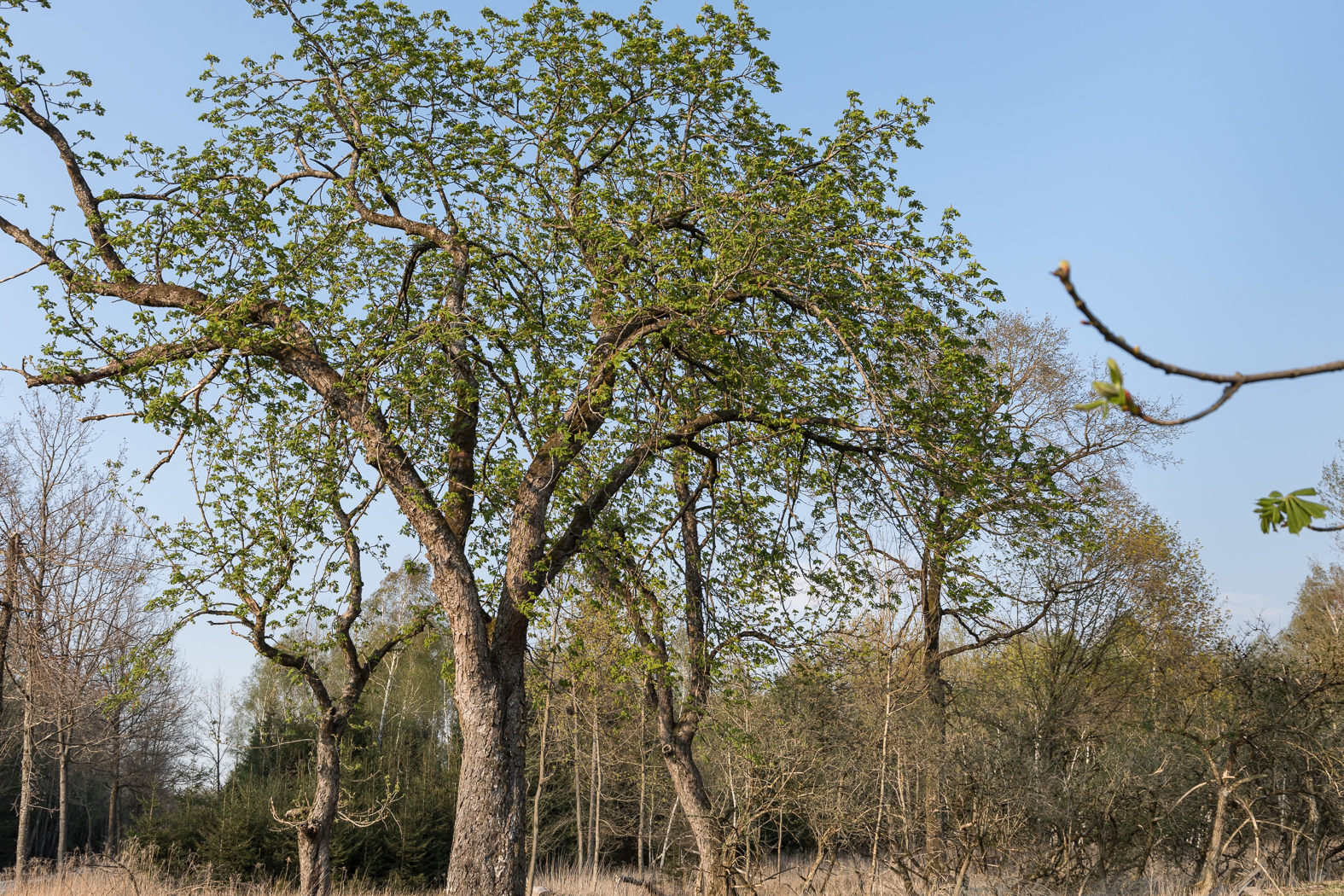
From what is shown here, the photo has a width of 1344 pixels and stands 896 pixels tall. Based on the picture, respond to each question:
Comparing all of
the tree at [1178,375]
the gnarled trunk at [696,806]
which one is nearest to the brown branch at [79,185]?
the gnarled trunk at [696,806]

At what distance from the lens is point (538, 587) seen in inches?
334

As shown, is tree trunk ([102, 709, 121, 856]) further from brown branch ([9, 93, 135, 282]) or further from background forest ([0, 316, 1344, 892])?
brown branch ([9, 93, 135, 282])

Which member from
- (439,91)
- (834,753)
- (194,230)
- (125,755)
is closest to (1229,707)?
(834,753)

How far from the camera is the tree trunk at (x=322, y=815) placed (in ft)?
31.6

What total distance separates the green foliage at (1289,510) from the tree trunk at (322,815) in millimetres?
9979

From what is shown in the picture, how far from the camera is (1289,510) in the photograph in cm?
138

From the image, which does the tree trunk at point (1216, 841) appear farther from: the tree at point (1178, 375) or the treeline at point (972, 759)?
the tree at point (1178, 375)

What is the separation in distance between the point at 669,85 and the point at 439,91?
2368mm

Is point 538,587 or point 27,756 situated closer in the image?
point 538,587

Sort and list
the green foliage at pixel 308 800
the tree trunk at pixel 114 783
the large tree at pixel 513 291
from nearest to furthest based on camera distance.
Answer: the large tree at pixel 513 291 < the green foliage at pixel 308 800 < the tree trunk at pixel 114 783

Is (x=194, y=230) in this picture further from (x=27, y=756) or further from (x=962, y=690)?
(x=27, y=756)

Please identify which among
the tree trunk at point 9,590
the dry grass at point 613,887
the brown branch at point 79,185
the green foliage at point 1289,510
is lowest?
the dry grass at point 613,887

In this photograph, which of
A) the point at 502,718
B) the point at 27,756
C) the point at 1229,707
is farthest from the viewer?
the point at 27,756

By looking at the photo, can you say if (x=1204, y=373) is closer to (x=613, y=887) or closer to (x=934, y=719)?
(x=934, y=719)
